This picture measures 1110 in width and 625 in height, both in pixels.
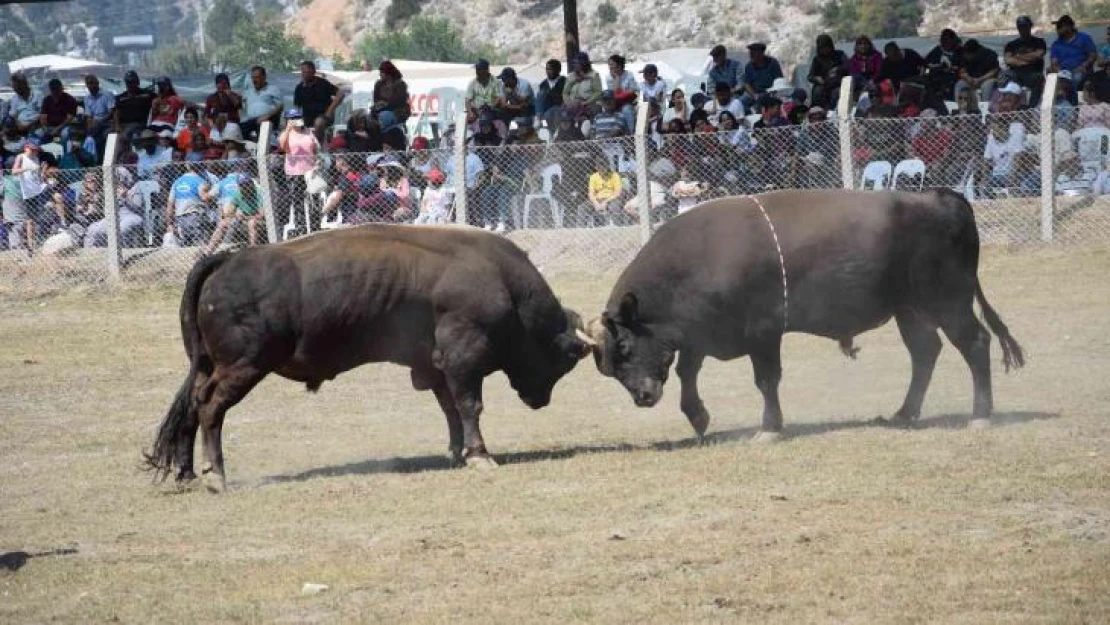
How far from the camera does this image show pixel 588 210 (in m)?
21.7

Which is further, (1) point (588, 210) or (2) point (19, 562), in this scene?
(1) point (588, 210)

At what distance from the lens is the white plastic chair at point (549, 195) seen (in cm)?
2167

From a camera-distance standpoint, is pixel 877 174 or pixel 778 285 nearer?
pixel 778 285

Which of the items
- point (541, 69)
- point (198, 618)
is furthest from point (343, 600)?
point (541, 69)

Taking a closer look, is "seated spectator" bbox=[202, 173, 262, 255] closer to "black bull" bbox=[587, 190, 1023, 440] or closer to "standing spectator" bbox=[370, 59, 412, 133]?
"standing spectator" bbox=[370, 59, 412, 133]

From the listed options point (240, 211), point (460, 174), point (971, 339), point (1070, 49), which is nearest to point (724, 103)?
point (460, 174)

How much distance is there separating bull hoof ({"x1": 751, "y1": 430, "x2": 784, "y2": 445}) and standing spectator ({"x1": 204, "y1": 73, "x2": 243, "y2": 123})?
1400cm

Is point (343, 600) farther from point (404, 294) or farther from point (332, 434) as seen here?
point (332, 434)

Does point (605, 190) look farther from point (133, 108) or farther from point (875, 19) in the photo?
point (875, 19)

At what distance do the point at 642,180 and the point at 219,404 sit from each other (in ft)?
33.0

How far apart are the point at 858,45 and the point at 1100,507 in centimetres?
1421

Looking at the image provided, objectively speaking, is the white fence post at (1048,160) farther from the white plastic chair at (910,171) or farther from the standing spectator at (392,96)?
the standing spectator at (392,96)

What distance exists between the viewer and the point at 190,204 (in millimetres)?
22375

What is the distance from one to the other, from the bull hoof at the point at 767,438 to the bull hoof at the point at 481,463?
5.71 ft
